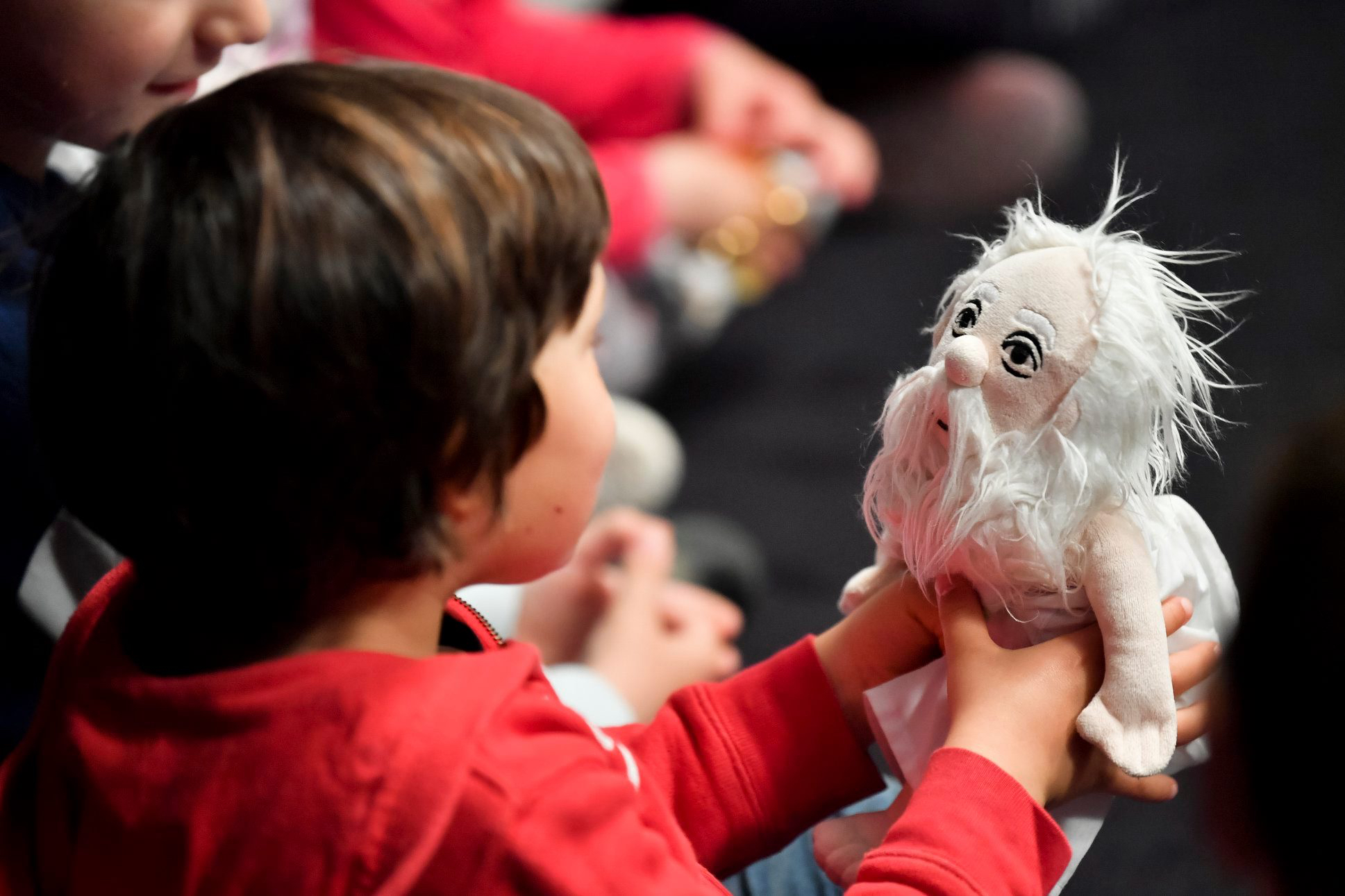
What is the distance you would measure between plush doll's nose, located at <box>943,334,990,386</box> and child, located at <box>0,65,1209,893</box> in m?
0.08

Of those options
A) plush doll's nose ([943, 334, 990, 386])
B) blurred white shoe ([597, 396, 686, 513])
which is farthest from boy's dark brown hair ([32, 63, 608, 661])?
blurred white shoe ([597, 396, 686, 513])

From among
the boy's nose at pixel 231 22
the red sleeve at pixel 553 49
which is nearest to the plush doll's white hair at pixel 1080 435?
the boy's nose at pixel 231 22

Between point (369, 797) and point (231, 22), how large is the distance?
291 millimetres

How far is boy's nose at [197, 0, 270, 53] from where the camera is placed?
44 centimetres

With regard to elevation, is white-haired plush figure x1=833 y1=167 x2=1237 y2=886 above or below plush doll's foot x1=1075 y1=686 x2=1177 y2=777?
above

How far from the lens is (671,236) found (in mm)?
992

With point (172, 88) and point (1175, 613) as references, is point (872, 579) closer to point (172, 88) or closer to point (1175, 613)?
point (1175, 613)

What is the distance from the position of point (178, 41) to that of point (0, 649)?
9.7 inches

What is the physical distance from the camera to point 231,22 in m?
0.44

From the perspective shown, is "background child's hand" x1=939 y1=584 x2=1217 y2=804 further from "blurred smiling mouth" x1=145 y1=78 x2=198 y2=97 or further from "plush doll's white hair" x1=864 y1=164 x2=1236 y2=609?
"blurred smiling mouth" x1=145 y1=78 x2=198 y2=97

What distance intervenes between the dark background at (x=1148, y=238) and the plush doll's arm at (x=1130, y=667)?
2cm

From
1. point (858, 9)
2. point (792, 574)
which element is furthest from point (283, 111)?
point (858, 9)

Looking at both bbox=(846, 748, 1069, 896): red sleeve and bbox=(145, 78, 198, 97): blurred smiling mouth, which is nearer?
bbox=(846, 748, 1069, 896): red sleeve

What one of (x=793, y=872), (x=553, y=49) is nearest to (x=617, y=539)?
(x=793, y=872)
